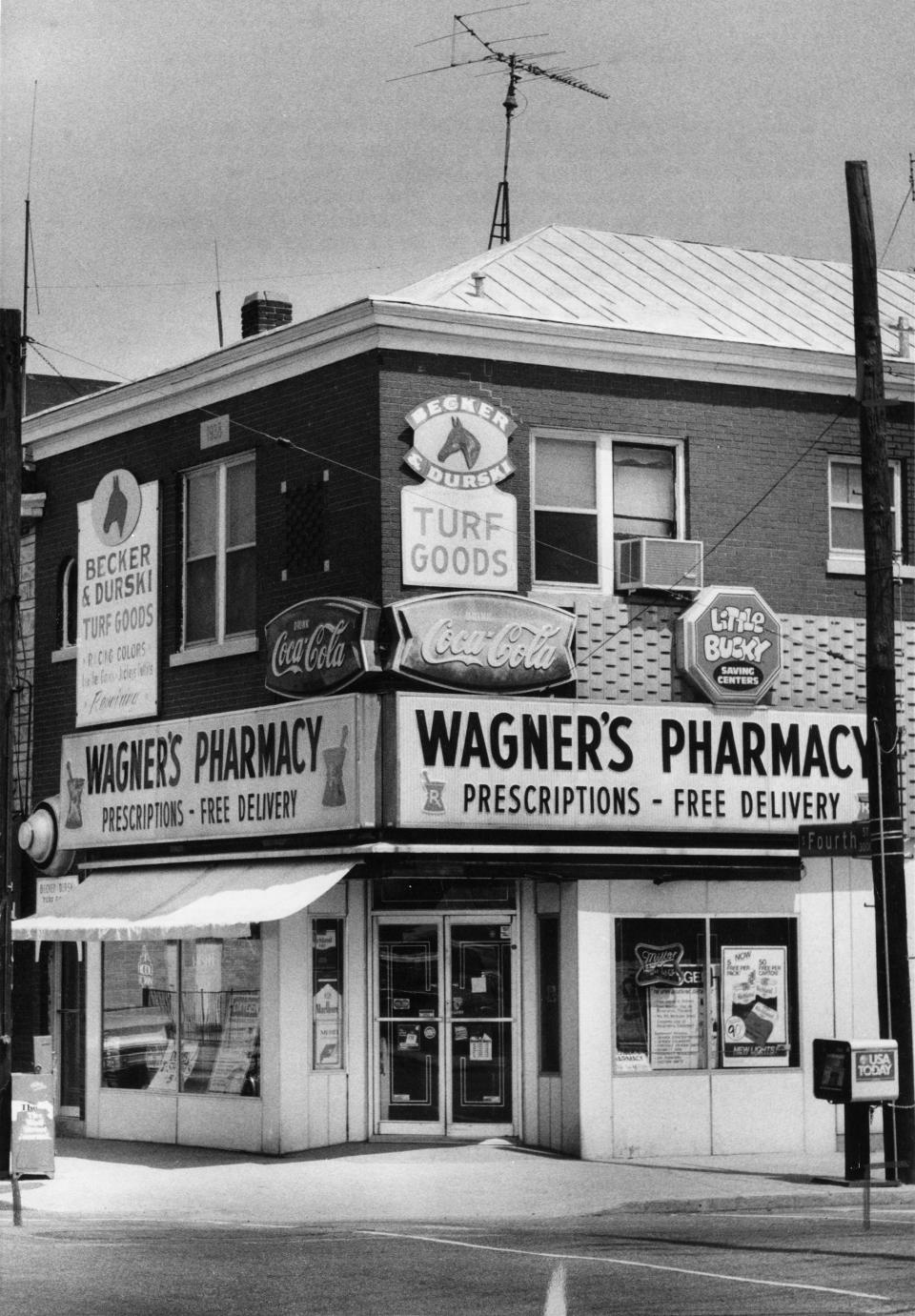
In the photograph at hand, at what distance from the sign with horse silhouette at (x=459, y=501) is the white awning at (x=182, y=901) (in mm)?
2927

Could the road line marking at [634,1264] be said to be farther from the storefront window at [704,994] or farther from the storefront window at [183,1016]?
the storefront window at [183,1016]

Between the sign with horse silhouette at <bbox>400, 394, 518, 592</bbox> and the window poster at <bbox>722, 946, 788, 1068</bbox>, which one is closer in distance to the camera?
the sign with horse silhouette at <bbox>400, 394, 518, 592</bbox>

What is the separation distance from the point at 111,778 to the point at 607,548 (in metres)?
6.29

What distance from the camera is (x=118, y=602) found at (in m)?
23.8

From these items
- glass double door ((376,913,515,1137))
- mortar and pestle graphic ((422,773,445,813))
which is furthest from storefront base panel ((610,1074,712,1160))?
mortar and pestle graphic ((422,773,445,813))

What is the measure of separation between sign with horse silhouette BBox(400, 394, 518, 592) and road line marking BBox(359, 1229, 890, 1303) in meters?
6.91

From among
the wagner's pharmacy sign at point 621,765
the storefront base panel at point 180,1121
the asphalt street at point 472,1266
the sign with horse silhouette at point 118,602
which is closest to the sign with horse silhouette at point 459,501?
the wagner's pharmacy sign at point 621,765

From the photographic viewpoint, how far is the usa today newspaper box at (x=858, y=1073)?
1667cm

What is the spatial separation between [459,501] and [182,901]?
479 cm

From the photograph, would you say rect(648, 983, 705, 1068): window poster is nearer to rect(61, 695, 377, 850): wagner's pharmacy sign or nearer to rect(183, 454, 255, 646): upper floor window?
rect(61, 695, 377, 850): wagner's pharmacy sign

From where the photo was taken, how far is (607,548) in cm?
2094

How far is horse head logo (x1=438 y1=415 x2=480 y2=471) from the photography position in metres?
20.2

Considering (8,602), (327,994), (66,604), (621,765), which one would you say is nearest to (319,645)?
(8,602)

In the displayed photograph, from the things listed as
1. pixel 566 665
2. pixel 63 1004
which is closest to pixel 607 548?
pixel 566 665
